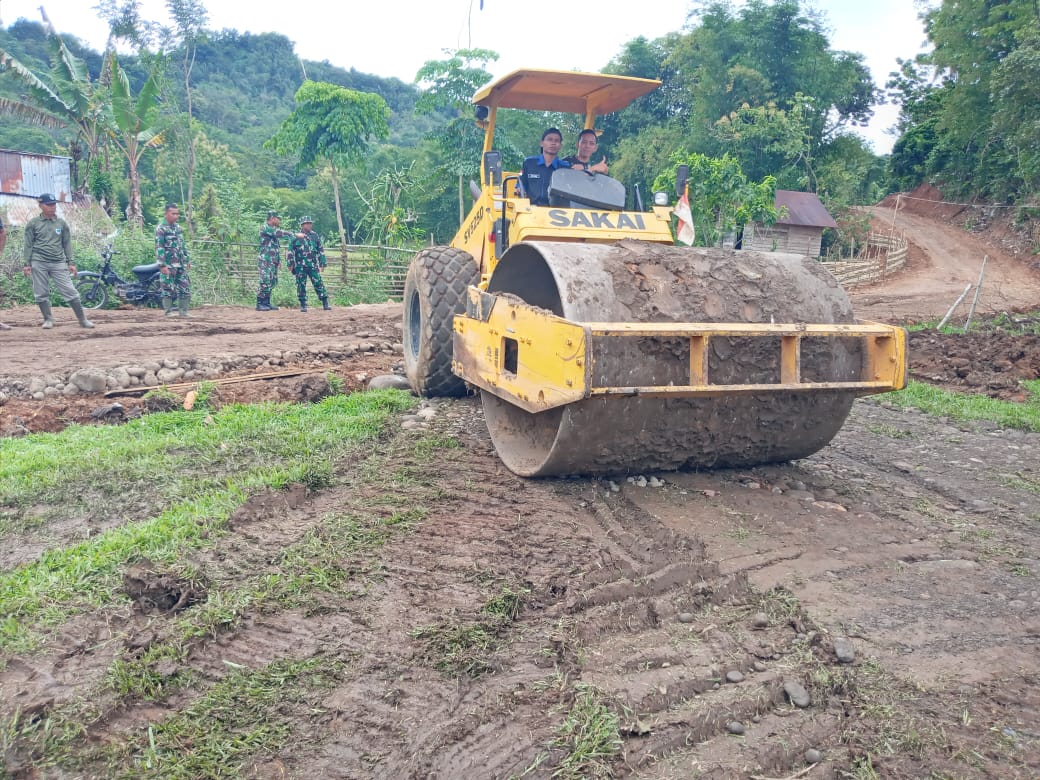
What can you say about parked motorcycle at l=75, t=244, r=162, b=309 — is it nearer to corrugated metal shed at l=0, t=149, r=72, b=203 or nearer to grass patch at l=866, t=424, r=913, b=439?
grass patch at l=866, t=424, r=913, b=439

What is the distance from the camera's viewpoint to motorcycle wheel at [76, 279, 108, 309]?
47.5ft

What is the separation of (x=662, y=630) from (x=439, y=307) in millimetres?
3799

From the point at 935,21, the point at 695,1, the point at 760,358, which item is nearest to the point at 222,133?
the point at 695,1

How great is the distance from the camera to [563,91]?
21.5 ft

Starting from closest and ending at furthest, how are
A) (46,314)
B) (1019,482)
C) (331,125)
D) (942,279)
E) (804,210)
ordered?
(1019,482)
(46,314)
(331,125)
(942,279)
(804,210)

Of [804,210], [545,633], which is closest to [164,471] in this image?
[545,633]

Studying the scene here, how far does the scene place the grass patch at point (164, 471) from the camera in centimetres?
349

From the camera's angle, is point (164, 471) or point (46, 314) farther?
point (46, 314)

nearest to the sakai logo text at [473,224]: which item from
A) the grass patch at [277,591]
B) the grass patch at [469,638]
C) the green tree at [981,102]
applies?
the grass patch at [277,591]

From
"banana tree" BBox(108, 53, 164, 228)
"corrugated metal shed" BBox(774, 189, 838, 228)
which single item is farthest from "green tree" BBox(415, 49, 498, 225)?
"corrugated metal shed" BBox(774, 189, 838, 228)

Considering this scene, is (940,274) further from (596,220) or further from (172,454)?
(172,454)

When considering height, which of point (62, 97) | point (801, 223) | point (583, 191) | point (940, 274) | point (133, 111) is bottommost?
point (940, 274)

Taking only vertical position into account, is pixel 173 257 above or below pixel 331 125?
below

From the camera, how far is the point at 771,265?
181 inches
